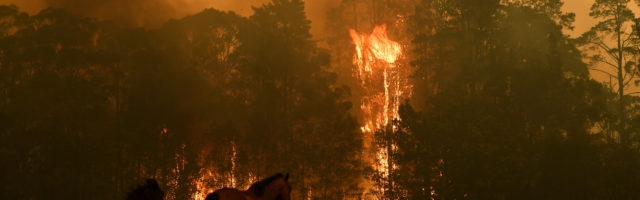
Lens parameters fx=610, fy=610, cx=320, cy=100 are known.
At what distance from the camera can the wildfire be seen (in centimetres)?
5747

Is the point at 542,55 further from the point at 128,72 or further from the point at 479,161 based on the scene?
the point at 128,72

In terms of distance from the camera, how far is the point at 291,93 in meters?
48.8

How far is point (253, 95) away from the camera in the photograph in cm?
4912

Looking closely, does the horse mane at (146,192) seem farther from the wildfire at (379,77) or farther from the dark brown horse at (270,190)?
the wildfire at (379,77)

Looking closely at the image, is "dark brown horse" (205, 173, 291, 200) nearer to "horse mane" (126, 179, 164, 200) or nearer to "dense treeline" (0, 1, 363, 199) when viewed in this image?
"horse mane" (126, 179, 164, 200)

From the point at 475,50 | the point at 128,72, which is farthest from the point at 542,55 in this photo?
the point at 128,72

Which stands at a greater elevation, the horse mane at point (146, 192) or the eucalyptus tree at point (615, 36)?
the eucalyptus tree at point (615, 36)

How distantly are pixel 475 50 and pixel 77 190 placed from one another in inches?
1232

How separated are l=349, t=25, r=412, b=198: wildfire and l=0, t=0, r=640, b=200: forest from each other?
39cm

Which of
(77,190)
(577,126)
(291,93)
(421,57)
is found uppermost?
(421,57)

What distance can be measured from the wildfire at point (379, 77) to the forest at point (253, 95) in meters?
0.39

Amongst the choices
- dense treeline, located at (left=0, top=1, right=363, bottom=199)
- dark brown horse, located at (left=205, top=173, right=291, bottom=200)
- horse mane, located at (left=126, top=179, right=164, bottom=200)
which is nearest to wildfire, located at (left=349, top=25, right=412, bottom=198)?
dense treeline, located at (left=0, top=1, right=363, bottom=199)

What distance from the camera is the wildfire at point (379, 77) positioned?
57469 mm

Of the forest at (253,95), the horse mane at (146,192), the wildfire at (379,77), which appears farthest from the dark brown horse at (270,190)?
the wildfire at (379,77)
